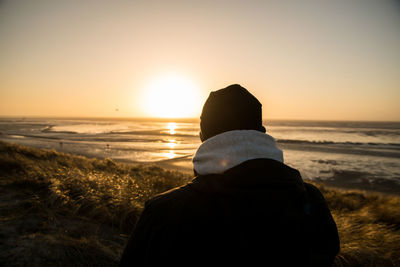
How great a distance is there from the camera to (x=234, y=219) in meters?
1.06

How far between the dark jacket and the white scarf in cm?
5

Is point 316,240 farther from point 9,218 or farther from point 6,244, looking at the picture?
point 9,218

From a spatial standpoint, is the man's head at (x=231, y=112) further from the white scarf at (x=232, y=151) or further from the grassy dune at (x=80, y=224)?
the grassy dune at (x=80, y=224)

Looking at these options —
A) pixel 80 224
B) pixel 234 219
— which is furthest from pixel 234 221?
pixel 80 224

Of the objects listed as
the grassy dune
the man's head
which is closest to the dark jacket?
the man's head

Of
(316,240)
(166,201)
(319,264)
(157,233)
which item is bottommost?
(319,264)

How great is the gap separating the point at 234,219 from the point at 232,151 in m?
0.35

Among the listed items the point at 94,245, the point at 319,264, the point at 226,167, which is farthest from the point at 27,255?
the point at 319,264

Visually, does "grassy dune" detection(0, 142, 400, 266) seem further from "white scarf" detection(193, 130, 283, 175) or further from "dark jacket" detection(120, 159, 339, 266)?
"white scarf" detection(193, 130, 283, 175)

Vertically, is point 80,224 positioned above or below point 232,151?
below

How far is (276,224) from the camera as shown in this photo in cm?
107

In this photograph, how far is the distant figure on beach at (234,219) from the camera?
1063 millimetres

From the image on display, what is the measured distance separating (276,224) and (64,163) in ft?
36.5

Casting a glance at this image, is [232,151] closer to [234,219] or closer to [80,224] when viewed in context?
[234,219]
